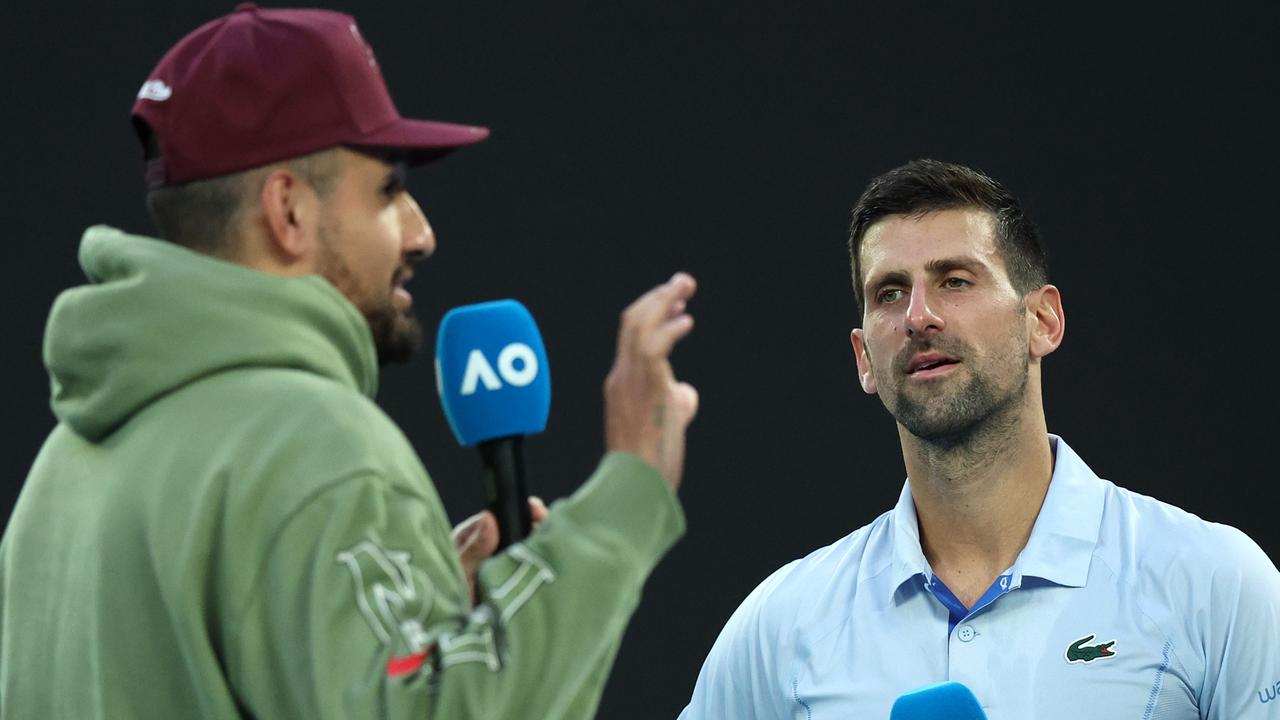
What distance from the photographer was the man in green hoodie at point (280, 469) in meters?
1.09

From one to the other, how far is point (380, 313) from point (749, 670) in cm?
122

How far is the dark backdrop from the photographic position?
3.30 metres

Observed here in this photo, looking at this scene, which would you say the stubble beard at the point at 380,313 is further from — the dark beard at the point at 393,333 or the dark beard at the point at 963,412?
the dark beard at the point at 963,412

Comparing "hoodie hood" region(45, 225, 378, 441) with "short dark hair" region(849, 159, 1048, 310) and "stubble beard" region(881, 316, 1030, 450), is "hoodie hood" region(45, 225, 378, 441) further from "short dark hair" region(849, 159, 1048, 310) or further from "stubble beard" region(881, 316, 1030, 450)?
"short dark hair" region(849, 159, 1048, 310)

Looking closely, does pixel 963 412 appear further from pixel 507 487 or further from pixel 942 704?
pixel 507 487

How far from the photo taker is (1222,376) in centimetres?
335

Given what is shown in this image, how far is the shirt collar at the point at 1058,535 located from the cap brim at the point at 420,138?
1.10 metres

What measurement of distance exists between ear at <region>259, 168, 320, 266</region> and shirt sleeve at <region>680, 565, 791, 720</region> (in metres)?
1.23

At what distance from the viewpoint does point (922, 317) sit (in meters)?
2.22

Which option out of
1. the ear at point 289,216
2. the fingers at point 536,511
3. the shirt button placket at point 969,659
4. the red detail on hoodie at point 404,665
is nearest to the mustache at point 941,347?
the shirt button placket at point 969,659

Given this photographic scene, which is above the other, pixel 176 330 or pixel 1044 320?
pixel 176 330

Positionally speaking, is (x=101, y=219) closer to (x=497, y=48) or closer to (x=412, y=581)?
(x=497, y=48)

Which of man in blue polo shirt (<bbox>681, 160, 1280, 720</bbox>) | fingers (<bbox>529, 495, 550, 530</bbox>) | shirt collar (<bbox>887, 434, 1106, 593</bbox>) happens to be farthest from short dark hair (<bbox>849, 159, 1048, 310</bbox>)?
fingers (<bbox>529, 495, 550, 530</bbox>)

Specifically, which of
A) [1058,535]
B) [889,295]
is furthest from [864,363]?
[1058,535]
